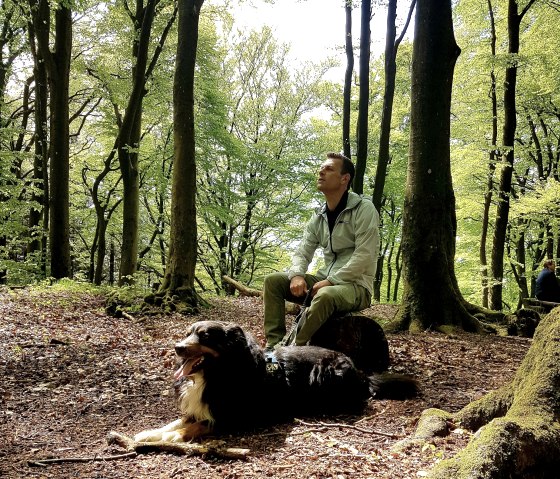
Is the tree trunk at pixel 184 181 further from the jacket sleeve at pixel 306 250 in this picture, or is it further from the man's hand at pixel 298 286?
the man's hand at pixel 298 286

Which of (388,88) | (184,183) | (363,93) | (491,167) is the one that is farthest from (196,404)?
(491,167)

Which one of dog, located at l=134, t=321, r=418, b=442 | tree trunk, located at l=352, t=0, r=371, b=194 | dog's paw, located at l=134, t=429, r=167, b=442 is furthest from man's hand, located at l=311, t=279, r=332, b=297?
tree trunk, located at l=352, t=0, r=371, b=194

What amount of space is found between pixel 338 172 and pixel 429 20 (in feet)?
12.0

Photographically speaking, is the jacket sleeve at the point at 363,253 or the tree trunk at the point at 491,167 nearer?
the jacket sleeve at the point at 363,253

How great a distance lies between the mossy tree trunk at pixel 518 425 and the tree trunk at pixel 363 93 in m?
9.33

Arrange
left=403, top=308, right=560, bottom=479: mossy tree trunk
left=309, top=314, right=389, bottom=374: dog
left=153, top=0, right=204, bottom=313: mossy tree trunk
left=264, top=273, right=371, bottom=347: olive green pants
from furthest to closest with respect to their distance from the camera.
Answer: left=153, top=0, right=204, bottom=313: mossy tree trunk < left=309, top=314, right=389, bottom=374: dog < left=264, top=273, right=371, bottom=347: olive green pants < left=403, top=308, right=560, bottom=479: mossy tree trunk

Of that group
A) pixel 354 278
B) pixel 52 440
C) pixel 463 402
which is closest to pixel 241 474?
pixel 52 440

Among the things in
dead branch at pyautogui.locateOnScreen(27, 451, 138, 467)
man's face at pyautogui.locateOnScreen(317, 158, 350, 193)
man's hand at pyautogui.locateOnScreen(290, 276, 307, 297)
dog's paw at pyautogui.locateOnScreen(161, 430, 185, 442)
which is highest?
man's face at pyautogui.locateOnScreen(317, 158, 350, 193)

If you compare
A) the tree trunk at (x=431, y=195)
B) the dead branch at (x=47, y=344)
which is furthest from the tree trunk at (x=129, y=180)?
the tree trunk at (x=431, y=195)

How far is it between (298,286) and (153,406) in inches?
64.1

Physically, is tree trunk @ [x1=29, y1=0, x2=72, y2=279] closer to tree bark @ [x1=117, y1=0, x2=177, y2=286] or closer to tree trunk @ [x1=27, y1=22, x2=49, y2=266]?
tree bark @ [x1=117, y1=0, x2=177, y2=286]

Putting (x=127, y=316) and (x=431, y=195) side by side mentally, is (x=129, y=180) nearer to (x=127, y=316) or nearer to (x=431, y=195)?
(x=127, y=316)

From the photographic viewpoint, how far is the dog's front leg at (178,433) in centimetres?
269

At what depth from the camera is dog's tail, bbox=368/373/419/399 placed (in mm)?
3463
